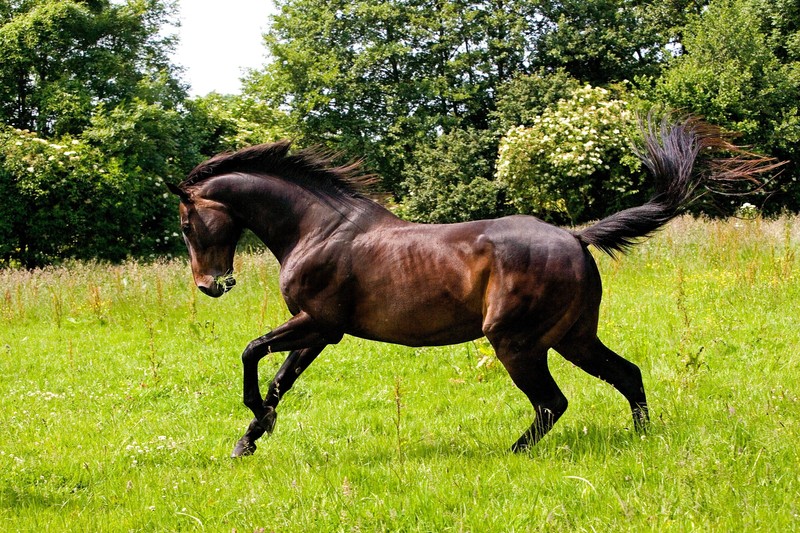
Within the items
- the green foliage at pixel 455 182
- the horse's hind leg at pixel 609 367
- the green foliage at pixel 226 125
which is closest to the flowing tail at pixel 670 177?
the horse's hind leg at pixel 609 367

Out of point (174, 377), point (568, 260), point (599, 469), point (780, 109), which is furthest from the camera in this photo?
point (780, 109)

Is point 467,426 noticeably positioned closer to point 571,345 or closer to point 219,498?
point 571,345

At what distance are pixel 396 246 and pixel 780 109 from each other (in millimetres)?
25392

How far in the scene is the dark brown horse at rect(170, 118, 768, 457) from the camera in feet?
14.6

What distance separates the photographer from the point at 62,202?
2181 cm

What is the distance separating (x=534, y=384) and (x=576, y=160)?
20.0 metres

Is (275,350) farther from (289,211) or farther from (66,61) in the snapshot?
(66,61)

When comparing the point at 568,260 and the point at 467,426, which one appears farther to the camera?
the point at 467,426

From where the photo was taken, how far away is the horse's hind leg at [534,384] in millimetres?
4473

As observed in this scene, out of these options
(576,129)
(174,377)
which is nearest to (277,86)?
(576,129)

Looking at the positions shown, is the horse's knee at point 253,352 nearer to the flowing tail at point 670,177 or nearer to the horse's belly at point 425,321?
the horse's belly at point 425,321

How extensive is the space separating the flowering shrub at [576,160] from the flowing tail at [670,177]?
19123 millimetres

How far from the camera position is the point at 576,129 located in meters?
24.0

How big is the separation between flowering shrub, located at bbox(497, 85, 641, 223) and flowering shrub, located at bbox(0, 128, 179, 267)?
12.9 metres
